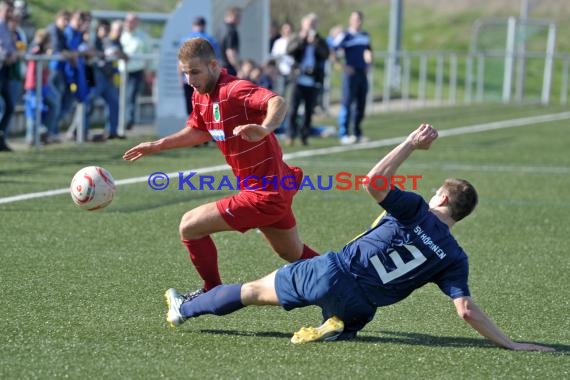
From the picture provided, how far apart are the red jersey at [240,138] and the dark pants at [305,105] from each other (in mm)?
11000

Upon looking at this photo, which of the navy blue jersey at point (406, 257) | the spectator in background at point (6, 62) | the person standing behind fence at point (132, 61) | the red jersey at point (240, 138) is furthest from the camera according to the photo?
the person standing behind fence at point (132, 61)

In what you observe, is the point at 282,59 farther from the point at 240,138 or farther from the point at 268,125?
the point at 268,125

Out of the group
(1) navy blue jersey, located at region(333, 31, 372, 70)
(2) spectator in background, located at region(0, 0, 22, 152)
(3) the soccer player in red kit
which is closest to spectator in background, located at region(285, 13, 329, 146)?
(1) navy blue jersey, located at region(333, 31, 372, 70)

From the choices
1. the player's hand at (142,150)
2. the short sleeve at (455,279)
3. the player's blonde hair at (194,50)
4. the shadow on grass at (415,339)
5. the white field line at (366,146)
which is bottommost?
the white field line at (366,146)

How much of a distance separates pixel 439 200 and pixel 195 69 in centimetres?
Result: 160

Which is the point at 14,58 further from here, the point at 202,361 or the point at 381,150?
the point at 202,361

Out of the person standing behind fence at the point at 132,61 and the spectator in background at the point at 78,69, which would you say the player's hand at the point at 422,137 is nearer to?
the spectator in background at the point at 78,69

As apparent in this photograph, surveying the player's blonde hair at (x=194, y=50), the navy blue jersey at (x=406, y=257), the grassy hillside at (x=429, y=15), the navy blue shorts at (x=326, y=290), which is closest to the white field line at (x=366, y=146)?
the player's blonde hair at (x=194, y=50)

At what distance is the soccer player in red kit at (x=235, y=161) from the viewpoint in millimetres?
6305

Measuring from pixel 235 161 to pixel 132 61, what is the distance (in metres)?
12.5

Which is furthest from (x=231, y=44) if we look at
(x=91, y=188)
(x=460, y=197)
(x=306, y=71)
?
(x=460, y=197)

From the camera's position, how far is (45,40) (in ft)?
52.0

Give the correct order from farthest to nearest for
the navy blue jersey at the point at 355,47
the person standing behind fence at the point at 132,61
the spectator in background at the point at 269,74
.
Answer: the spectator in background at the point at 269,74 → the person standing behind fence at the point at 132,61 → the navy blue jersey at the point at 355,47

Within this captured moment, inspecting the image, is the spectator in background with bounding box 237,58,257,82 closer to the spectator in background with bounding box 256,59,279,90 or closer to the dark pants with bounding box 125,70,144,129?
the spectator in background with bounding box 256,59,279,90
